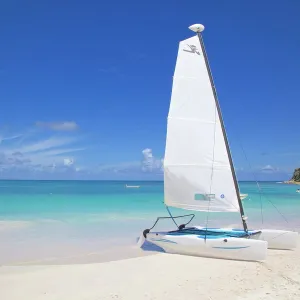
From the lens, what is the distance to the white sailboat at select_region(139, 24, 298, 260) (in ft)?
34.4

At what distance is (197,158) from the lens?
1077 centimetres

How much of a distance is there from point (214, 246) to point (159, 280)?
8.16ft

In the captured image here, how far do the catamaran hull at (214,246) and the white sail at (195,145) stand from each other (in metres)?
1.15

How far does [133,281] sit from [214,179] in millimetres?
4218

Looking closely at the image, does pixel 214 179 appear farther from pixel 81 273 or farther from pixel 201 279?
pixel 81 273

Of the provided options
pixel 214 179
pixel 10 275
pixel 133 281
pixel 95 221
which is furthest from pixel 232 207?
pixel 95 221

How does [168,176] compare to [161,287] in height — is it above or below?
above

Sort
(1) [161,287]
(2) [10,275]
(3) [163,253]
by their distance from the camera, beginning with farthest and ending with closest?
1. (3) [163,253]
2. (2) [10,275]
3. (1) [161,287]

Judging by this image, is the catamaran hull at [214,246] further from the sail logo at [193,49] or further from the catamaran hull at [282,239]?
the sail logo at [193,49]

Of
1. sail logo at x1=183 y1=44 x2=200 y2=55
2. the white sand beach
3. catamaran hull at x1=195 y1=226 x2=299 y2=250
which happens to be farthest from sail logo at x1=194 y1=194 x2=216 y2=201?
sail logo at x1=183 y1=44 x2=200 y2=55

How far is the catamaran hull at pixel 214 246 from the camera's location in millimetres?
9016

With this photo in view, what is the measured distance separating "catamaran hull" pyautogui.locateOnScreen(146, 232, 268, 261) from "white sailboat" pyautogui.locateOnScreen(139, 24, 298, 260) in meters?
0.03

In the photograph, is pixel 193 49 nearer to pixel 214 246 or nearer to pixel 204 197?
pixel 204 197

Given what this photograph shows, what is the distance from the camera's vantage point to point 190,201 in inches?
432
